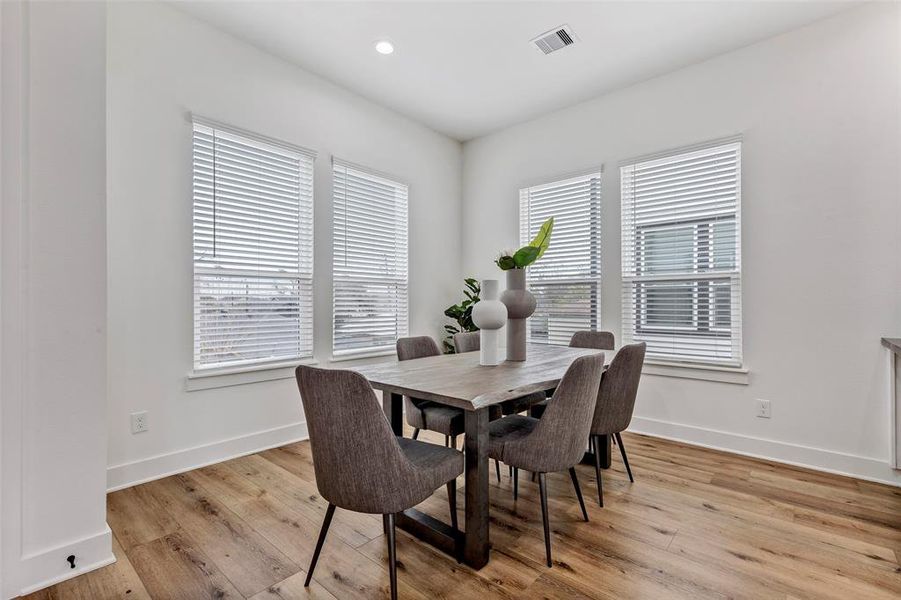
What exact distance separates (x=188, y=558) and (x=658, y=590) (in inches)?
77.7

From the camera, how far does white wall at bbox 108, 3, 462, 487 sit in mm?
2604

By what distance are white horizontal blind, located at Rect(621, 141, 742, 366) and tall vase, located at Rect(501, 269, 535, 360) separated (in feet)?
5.29

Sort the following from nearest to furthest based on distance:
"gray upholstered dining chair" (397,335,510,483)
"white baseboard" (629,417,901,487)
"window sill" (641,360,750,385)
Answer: "gray upholstered dining chair" (397,335,510,483) < "white baseboard" (629,417,901,487) < "window sill" (641,360,750,385)

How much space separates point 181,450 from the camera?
285 centimetres

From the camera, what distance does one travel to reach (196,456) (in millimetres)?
2910

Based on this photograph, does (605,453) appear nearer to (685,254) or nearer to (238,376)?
(685,254)

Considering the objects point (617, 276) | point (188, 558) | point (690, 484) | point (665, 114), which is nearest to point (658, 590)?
point (690, 484)

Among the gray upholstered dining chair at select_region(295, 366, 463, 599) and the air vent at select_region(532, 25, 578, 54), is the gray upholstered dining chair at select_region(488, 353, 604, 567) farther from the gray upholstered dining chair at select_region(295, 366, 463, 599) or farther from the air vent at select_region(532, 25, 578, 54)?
the air vent at select_region(532, 25, 578, 54)

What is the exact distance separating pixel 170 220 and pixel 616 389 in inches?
117

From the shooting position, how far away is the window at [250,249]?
118 inches

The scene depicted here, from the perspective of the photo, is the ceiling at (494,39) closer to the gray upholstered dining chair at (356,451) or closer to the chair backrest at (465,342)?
the chair backrest at (465,342)

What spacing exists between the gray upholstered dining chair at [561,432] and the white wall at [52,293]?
182 cm

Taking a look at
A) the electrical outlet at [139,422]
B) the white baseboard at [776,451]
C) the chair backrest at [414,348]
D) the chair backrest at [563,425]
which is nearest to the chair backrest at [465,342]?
the chair backrest at [414,348]

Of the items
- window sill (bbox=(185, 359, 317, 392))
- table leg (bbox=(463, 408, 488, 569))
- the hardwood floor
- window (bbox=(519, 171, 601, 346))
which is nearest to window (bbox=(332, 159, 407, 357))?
window sill (bbox=(185, 359, 317, 392))
